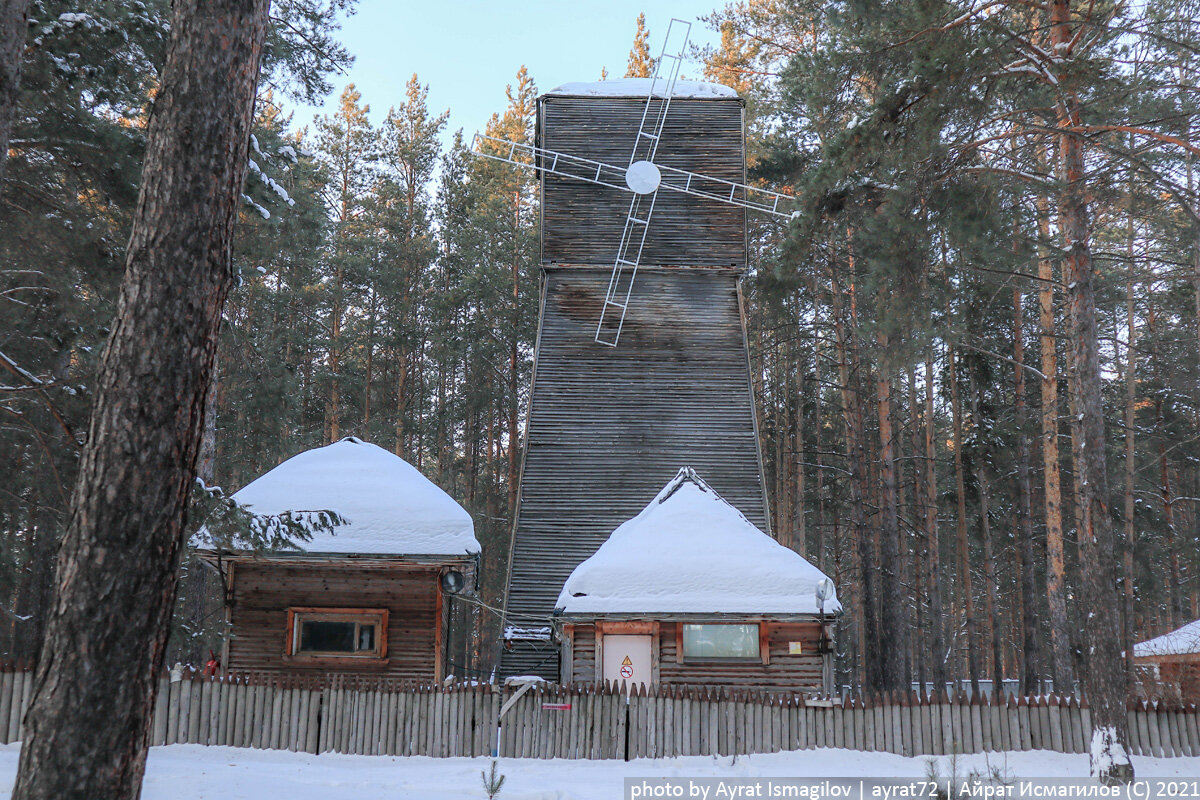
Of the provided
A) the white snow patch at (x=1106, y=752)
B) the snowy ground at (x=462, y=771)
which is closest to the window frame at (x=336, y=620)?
the snowy ground at (x=462, y=771)

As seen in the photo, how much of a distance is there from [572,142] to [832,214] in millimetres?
12239

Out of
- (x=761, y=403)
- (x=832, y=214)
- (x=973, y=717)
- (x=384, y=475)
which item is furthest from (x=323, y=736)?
(x=761, y=403)

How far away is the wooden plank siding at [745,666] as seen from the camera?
560 inches

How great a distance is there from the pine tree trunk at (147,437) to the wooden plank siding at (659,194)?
713 inches

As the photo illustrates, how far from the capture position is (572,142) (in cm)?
2434

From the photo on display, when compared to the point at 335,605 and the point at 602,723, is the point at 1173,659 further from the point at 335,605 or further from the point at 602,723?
the point at 335,605

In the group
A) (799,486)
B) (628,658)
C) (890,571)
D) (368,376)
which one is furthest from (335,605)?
(799,486)

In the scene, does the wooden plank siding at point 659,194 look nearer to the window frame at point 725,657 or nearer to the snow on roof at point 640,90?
the snow on roof at point 640,90

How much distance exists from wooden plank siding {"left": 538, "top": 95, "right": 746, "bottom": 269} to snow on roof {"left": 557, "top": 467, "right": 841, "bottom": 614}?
10413 millimetres

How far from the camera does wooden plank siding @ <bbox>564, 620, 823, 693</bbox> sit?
14227 millimetres

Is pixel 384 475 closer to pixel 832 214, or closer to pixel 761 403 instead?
pixel 832 214

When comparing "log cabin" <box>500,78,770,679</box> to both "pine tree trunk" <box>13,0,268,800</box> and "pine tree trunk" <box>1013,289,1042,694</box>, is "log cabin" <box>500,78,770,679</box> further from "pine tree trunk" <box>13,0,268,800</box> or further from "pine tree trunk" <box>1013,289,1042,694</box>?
"pine tree trunk" <box>13,0,268,800</box>

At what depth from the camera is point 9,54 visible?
7.63 meters

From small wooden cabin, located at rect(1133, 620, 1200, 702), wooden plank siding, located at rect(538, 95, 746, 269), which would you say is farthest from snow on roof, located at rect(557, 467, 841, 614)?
wooden plank siding, located at rect(538, 95, 746, 269)
